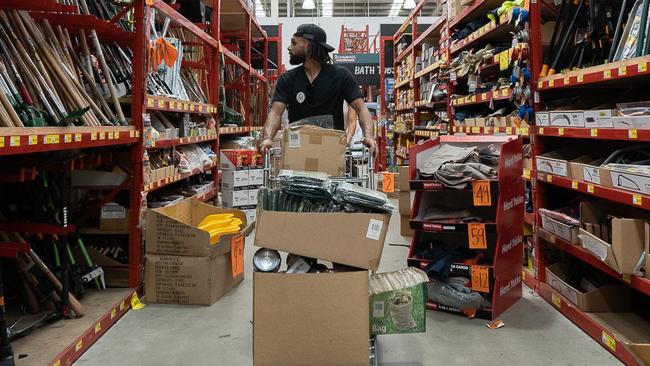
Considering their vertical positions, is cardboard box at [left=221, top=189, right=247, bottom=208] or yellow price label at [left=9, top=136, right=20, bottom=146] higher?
yellow price label at [left=9, top=136, right=20, bottom=146]

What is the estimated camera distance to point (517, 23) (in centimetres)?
371

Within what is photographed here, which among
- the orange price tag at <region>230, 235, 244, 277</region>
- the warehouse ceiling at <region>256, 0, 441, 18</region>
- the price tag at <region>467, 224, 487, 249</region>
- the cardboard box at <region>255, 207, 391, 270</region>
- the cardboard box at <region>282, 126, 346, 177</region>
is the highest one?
the warehouse ceiling at <region>256, 0, 441, 18</region>

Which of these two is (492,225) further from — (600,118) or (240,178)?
(240,178)

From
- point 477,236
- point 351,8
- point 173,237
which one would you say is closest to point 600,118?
point 477,236

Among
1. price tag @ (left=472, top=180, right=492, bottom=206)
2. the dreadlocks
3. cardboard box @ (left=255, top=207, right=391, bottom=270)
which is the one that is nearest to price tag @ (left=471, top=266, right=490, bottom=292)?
price tag @ (left=472, top=180, right=492, bottom=206)

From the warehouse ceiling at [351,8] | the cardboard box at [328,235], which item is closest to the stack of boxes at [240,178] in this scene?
the cardboard box at [328,235]

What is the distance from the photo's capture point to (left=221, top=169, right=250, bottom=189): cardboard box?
19.0ft

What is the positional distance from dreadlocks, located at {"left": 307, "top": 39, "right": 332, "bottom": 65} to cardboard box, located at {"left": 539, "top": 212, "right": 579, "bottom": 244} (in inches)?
75.6

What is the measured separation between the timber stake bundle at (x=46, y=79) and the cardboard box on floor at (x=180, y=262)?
30.4 inches

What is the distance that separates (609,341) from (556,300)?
26.3 inches

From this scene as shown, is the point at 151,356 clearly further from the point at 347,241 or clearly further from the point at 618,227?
the point at 618,227

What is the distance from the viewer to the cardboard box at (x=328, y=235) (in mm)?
2121

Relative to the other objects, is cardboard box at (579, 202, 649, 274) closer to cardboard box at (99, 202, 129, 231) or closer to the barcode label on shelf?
the barcode label on shelf

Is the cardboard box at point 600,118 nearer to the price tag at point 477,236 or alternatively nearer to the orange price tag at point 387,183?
the price tag at point 477,236
